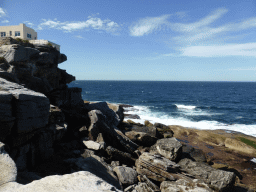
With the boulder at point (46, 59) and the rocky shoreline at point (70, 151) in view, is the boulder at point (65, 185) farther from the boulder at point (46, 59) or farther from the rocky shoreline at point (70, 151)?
the boulder at point (46, 59)

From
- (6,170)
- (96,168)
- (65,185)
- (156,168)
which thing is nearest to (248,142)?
(156,168)

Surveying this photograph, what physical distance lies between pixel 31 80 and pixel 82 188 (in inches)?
648

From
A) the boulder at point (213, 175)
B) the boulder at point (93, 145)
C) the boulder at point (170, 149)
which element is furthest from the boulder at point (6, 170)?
the boulder at point (170, 149)

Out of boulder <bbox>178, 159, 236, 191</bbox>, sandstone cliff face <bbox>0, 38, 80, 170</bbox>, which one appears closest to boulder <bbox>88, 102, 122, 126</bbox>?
sandstone cliff face <bbox>0, 38, 80, 170</bbox>

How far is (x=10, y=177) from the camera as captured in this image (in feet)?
16.6

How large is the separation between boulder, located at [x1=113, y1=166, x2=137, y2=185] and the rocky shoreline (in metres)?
0.07

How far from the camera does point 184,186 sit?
1221 centimetres

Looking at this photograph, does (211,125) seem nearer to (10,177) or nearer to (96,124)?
(96,124)

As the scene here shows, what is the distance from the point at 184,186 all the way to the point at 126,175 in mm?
4471

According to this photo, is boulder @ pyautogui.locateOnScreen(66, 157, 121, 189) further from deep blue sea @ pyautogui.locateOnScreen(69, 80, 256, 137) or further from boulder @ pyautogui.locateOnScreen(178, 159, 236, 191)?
deep blue sea @ pyautogui.locateOnScreen(69, 80, 256, 137)

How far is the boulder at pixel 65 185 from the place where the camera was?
4.57 m

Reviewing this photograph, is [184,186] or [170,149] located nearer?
[184,186]

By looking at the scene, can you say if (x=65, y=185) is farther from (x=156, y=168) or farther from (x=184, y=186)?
(x=156, y=168)

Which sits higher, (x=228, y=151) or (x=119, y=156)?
(x=119, y=156)
